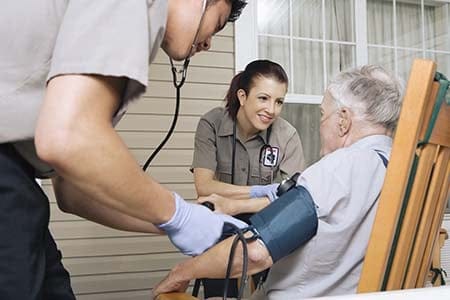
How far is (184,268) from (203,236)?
0.26 meters

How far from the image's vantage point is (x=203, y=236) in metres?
1.01

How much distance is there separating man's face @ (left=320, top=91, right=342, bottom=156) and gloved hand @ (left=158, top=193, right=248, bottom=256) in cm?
52

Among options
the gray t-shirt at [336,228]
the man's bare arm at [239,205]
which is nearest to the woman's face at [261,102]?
the man's bare arm at [239,205]

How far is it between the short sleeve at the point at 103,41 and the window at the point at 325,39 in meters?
2.86

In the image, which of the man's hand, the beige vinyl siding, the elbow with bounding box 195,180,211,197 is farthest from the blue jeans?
the beige vinyl siding

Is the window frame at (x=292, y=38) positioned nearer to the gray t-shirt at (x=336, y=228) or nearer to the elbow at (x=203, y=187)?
the elbow at (x=203, y=187)

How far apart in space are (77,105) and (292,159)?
205 cm

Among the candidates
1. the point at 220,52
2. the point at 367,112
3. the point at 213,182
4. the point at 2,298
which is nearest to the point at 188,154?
the point at 220,52

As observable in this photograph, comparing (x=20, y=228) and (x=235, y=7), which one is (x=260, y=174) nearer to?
(x=235, y=7)

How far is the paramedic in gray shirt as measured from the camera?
0.65 meters

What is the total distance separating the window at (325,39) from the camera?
3.68 metres

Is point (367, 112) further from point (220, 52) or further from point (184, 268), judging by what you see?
point (220, 52)

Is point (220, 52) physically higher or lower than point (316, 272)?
higher

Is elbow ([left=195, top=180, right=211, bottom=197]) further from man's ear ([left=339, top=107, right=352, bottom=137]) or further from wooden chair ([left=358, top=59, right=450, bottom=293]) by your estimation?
wooden chair ([left=358, top=59, right=450, bottom=293])
